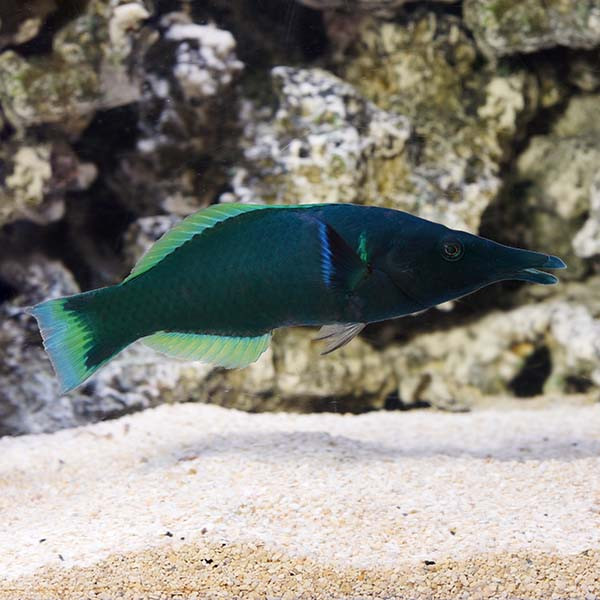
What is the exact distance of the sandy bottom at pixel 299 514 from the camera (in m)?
1.89

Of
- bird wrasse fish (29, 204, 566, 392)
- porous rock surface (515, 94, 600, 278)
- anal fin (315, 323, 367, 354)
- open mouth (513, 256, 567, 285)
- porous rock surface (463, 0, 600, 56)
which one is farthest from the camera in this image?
porous rock surface (515, 94, 600, 278)

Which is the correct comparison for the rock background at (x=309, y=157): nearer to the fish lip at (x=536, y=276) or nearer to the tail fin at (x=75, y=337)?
the tail fin at (x=75, y=337)

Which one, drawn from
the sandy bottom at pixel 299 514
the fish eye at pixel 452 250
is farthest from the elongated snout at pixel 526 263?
the sandy bottom at pixel 299 514

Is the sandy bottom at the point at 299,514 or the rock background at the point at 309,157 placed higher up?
the rock background at the point at 309,157

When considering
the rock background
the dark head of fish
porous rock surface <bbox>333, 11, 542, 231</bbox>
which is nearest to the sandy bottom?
the rock background

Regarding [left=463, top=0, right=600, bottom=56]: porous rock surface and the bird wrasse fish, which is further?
[left=463, top=0, right=600, bottom=56]: porous rock surface

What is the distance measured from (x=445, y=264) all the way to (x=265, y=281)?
17.7 inches


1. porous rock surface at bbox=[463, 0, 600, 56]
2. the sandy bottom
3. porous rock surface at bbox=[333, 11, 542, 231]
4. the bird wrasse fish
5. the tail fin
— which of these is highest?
porous rock surface at bbox=[463, 0, 600, 56]

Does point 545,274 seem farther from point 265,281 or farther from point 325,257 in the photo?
point 265,281

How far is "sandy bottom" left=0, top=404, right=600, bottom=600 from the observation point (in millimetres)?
1892

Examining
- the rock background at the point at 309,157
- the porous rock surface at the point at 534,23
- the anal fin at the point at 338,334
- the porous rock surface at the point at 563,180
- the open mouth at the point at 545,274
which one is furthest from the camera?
the porous rock surface at the point at 563,180

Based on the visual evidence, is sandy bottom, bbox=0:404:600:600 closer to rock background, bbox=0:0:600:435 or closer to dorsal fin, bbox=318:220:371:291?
rock background, bbox=0:0:600:435

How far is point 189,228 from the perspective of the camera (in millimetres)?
1835

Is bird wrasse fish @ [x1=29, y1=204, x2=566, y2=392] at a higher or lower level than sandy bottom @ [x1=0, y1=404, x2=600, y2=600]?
higher
